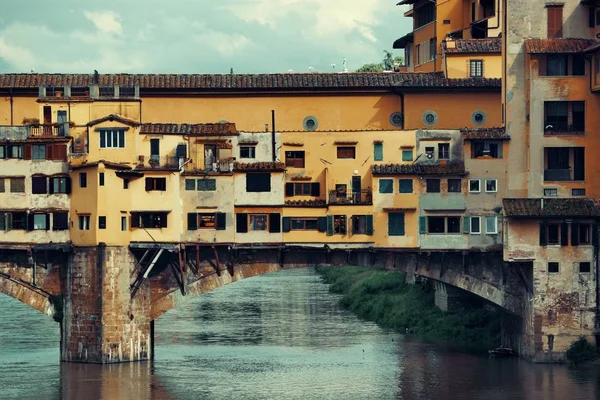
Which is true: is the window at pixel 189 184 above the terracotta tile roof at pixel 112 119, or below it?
below

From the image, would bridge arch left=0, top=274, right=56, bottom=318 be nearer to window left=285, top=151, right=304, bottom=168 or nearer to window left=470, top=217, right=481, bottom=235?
window left=285, top=151, right=304, bottom=168

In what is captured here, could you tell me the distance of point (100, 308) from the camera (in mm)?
77188

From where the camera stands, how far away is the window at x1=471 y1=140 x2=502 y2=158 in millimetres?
79625

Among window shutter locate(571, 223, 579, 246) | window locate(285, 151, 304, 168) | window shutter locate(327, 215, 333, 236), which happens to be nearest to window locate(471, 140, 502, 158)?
window shutter locate(571, 223, 579, 246)

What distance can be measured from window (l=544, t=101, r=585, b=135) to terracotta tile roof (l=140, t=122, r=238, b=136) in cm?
1510

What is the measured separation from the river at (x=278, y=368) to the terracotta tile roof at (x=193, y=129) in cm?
1112

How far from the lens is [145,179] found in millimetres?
78812

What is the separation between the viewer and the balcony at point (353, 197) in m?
79.8

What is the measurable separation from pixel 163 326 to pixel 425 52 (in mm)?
24831

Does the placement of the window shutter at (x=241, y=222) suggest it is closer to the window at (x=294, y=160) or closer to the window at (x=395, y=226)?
the window at (x=294, y=160)

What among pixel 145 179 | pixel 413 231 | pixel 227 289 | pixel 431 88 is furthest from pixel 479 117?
pixel 227 289

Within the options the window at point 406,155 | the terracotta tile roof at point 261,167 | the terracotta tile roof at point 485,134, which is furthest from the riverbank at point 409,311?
the terracotta tile roof at point 261,167

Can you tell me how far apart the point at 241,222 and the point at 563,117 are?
641 inches

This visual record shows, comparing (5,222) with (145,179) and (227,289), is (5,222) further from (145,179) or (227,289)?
(227,289)
